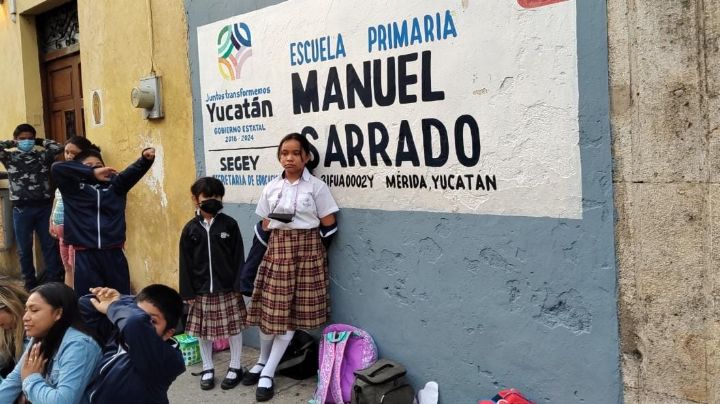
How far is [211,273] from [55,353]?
1656mm

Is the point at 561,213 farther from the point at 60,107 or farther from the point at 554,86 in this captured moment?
the point at 60,107

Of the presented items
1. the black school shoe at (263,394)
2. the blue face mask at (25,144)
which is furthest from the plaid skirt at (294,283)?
the blue face mask at (25,144)

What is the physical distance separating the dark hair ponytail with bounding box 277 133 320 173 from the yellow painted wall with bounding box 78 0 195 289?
1.49 metres

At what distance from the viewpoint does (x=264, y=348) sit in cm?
439

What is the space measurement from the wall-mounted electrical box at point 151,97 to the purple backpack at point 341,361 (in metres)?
2.77

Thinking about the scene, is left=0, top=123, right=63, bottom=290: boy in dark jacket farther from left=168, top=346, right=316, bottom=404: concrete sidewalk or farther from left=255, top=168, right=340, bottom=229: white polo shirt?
left=255, top=168, right=340, bottom=229: white polo shirt

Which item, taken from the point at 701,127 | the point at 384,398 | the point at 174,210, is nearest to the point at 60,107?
the point at 174,210

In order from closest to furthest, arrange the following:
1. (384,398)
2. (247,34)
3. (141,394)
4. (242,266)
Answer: (141,394) < (384,398) < (242,266) < (247,34)

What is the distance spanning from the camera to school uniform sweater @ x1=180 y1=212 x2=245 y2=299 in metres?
4.29

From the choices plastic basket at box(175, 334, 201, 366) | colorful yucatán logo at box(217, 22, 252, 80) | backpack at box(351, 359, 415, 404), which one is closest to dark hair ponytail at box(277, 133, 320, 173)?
colorful yucatán logo at box(217, 22, 252, 80)

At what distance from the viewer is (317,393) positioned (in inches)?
158

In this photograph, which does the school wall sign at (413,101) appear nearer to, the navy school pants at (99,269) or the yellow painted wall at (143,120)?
the yellow painted wall at (143,120)

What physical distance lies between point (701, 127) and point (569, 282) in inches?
36.7

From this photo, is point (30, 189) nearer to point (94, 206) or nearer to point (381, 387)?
point (94, 206)
